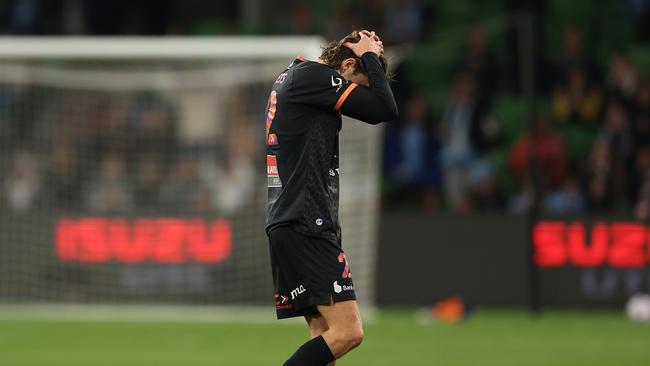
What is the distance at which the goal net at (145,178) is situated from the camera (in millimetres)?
13641

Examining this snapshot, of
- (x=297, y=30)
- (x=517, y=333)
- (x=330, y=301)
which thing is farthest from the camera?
(x=297, y=30)

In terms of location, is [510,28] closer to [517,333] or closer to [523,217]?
[523,217]

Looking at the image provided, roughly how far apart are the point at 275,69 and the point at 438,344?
487cm

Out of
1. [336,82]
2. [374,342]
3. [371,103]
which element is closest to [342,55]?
[336,82]

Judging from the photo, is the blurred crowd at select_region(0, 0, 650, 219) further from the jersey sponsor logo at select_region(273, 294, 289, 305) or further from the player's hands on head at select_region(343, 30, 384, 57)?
the jersey sponsor logo at select_region(273, 294, 289, 305)

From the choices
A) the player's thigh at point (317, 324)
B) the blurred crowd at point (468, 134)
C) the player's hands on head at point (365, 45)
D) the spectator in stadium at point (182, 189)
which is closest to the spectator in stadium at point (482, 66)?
the blurred crowd at point (468, 134)

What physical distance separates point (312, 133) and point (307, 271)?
0.60 meters

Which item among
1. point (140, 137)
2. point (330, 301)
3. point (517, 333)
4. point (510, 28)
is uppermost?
point (510, 28)

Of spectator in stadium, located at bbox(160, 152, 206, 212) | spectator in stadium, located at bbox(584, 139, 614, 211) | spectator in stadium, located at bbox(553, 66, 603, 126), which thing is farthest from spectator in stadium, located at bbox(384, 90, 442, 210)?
spectator in stadium, located at bbox(160, 152, 206, 212)

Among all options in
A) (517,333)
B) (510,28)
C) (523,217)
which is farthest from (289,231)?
(510,28)

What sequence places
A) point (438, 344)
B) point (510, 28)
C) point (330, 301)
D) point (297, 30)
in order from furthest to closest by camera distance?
1. point (297, 30)
2. point (510, 28)
3. point (438, 344)
4. point (330, 301)

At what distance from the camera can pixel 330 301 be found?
5.81 m

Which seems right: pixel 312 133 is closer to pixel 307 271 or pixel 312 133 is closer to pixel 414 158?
pixel 307 271

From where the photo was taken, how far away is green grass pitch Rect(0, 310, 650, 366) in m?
9.51
